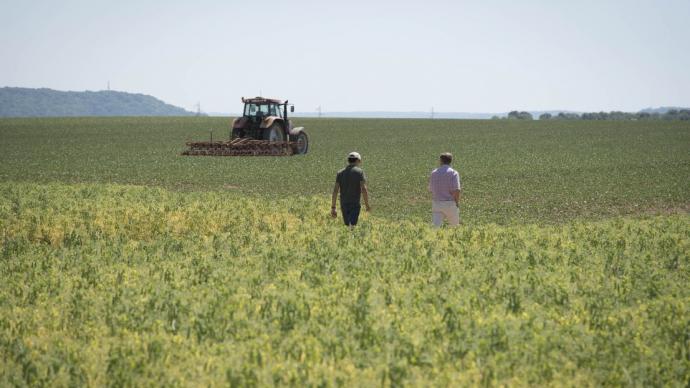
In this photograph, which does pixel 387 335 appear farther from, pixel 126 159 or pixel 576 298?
pixel 126 159

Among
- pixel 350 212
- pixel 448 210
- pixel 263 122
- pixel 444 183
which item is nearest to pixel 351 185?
pixel 350 212

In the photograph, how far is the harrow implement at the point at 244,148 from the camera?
33.3 m

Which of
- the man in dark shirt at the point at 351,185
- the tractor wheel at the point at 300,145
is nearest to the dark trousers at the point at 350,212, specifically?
the man in dark shirt at the point at 351,185

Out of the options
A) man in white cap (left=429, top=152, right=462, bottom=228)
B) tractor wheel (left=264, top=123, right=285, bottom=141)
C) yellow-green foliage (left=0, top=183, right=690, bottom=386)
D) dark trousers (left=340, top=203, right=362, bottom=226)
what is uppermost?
tractor wheel (left=264, top=123, right=285, bottom=141)

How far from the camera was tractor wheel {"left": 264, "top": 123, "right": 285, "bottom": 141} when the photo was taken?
3478 cm

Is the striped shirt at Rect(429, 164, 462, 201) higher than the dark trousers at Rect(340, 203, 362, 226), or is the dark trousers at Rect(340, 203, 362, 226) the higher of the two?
the striped shirt at Rect(429, 164, 462, 201)

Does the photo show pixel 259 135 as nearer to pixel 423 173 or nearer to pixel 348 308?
pixel 423 173

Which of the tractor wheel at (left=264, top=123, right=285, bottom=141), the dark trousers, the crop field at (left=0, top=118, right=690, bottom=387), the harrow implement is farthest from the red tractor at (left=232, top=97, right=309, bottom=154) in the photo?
the dark trousers

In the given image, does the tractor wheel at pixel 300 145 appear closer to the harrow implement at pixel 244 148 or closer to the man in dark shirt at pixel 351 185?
the harrow implement at pixel 244 148

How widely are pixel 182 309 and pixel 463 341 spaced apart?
132 inches

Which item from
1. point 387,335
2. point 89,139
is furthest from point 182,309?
point 89,139

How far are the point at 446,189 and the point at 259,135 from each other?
22637 mm

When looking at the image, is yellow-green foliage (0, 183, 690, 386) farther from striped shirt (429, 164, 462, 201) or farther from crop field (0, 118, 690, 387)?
striped shirt (429, 164, 462, 201)

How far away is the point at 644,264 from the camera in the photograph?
35.6 feet
